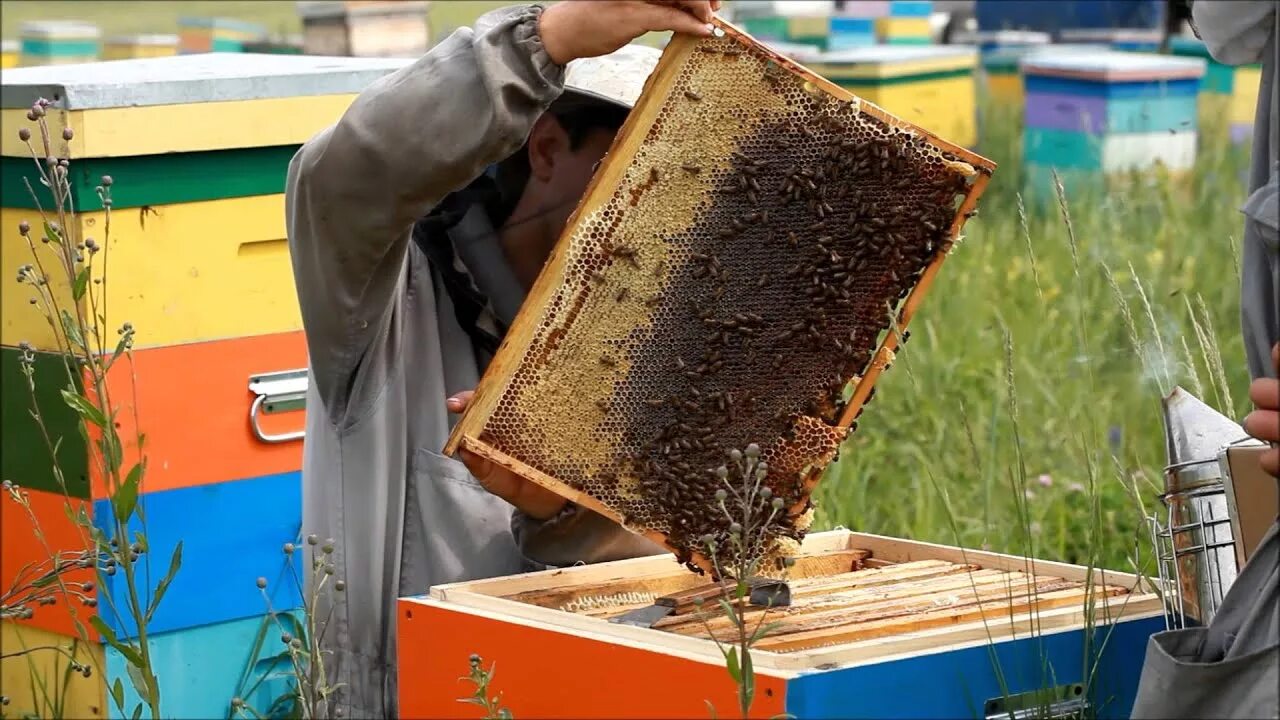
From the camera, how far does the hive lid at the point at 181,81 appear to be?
3615 millimetres

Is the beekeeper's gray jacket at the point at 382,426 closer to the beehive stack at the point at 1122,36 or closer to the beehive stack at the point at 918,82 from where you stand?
the beehive stack at the point at 918,82

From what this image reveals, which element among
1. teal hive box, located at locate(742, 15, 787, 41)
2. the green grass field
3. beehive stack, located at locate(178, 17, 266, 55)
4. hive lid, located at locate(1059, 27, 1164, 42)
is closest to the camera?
the green grass field

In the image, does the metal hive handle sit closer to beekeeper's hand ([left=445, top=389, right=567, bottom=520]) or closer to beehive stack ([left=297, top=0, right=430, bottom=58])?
beekeeper's hand ([left=445, top=389, right=567, bottom=520])

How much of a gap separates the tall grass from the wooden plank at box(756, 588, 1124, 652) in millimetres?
1269

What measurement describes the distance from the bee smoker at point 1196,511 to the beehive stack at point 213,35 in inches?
386

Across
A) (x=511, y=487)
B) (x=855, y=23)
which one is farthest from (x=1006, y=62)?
(x=511, y=487)

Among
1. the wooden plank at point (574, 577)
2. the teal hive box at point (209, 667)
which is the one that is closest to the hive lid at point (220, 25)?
the teal hive box at point (209, 667)

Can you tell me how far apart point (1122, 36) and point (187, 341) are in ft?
38.4

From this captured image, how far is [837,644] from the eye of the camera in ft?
7.06

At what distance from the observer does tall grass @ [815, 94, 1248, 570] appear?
4.84 meters

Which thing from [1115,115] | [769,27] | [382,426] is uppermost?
[769,27]

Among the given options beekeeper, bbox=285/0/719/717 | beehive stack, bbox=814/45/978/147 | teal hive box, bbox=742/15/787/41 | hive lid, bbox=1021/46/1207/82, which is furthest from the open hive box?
teal hive box, bbox=742/15/787/41

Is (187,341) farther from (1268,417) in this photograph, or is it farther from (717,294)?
(1268,417)

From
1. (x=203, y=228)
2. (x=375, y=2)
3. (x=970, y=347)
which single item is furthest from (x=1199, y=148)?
(x=203, y=228)
